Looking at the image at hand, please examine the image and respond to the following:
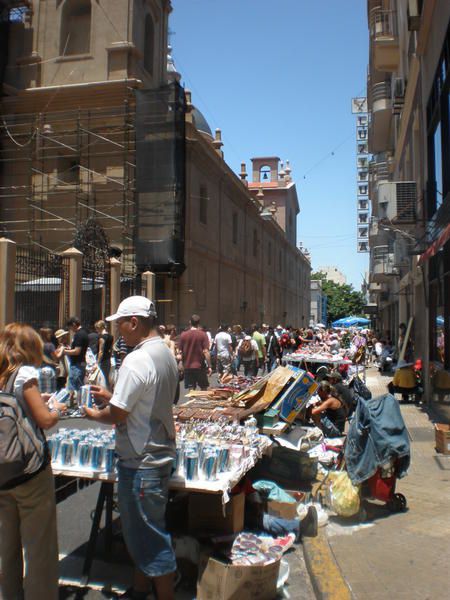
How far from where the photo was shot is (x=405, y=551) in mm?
4766

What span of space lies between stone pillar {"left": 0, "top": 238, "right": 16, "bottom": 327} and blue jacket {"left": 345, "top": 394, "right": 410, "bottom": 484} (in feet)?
35.4

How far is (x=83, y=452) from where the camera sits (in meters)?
4.29

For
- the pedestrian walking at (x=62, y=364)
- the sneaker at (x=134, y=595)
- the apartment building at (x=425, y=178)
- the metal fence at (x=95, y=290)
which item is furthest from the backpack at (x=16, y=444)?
the metal fence at (x=95, y=290)

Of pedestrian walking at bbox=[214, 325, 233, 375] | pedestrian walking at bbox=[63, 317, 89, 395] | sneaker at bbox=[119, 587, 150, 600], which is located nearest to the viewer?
sneaker at bbox=[119, 587, 150, 600]

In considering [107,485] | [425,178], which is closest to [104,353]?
[425,178]

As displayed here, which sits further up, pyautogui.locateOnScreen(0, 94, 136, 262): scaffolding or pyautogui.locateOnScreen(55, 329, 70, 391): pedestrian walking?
pyautogui.locateOnScreen(0, 94, 136, 262): scaffolding

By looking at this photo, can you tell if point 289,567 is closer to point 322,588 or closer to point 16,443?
point 322,588

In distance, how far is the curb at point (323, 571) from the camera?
409 centimetres

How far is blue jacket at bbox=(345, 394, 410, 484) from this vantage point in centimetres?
557

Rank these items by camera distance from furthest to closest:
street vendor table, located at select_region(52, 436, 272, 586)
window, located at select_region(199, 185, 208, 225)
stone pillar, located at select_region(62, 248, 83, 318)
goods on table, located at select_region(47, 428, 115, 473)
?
window, located at select_region(199, 185, 208, 225) → stone pillar, located at select_region(62, 248, 83, 318) → goods on table, located at select_region(47, 428, 115, 473) → street vendor table, located at select_region(52, 436, 272, 586)

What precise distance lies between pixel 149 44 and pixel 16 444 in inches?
1045

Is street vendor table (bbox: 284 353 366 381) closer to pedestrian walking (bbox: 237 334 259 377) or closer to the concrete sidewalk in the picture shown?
the concrete sidewalk

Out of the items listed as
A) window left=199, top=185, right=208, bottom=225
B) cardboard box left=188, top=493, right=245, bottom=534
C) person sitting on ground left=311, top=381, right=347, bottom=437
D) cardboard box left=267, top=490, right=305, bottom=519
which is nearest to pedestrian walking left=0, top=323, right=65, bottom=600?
cardboard box left=188, top=493, right=245, bottom=534

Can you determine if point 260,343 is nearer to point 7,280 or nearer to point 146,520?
point 7,280
